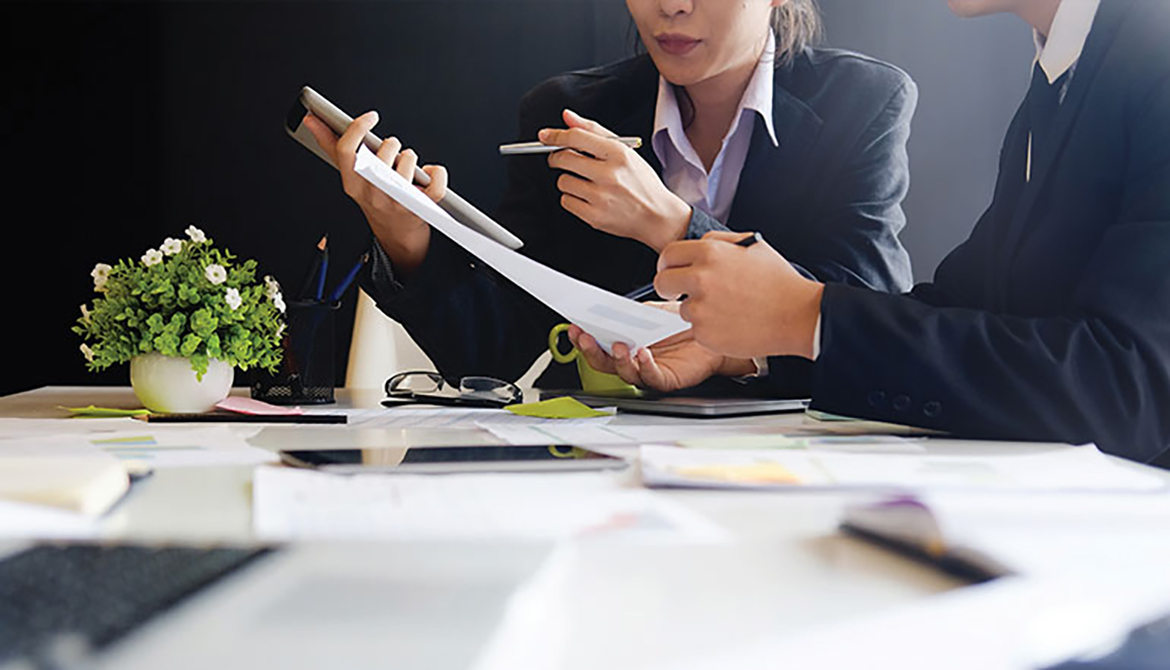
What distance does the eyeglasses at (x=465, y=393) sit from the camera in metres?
1.20

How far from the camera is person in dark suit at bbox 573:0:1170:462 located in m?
0.80

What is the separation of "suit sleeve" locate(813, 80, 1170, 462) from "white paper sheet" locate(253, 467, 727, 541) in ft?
1.15

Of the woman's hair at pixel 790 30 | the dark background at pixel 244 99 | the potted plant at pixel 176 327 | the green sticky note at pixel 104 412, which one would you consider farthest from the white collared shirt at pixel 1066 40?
the dark background at pixel 244 99

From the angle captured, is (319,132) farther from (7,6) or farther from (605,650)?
(7,6)

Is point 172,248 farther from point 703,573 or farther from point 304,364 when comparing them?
point 703,573

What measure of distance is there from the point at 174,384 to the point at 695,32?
919 mm

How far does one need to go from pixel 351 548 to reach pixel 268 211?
2609 millimetres

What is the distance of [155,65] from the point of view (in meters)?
2.85

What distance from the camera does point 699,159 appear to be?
1.72 meters

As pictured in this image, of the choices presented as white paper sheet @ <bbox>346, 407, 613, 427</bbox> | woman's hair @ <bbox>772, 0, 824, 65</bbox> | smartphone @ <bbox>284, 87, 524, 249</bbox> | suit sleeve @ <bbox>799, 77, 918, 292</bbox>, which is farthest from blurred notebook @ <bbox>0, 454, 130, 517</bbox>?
woman's hair @ <bbox>772, 0, 824, 65</bbox>

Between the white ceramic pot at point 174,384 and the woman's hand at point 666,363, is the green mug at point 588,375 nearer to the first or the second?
the woman's hand at point 666,363

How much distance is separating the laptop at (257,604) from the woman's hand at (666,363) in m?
0.81

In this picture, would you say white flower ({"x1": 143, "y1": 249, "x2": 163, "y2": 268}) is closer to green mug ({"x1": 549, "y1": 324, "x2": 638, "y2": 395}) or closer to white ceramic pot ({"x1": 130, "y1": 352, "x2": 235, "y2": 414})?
white ceramic pot ({"x1": 130, "y1": 352, "x2": 235, "y2": 414})

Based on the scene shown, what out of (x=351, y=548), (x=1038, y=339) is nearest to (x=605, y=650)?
(x=351, y=548)
